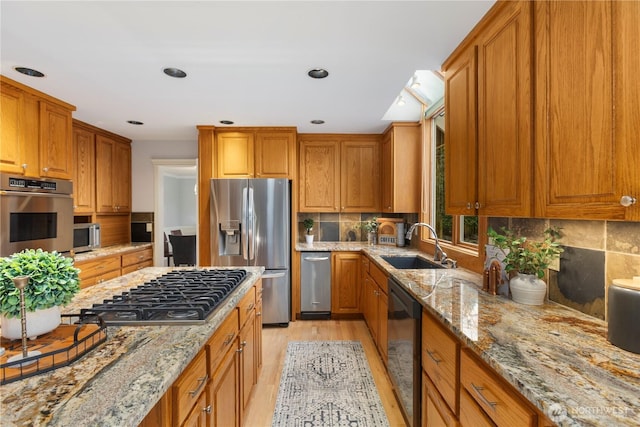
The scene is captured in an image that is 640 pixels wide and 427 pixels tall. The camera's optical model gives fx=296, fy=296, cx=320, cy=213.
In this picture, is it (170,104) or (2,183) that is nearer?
(2,183)

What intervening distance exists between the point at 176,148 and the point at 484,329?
4405 mm

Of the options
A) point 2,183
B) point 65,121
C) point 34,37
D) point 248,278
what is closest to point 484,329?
point 248,278

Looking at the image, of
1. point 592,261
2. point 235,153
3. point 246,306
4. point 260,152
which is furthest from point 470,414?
point 235,153

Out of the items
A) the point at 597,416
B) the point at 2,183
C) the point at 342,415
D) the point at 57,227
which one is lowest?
the point at 342,415

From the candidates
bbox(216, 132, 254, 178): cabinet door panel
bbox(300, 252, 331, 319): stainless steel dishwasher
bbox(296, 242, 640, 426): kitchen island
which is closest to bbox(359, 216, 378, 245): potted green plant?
bbox(300, 252, 331, 319): stainless steel dishwasher

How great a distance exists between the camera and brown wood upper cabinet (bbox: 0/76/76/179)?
2357mm

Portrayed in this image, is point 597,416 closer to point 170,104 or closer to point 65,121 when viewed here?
point 170,104

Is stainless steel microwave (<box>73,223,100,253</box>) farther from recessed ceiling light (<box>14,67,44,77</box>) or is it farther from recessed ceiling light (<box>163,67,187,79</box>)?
recessed ceiling light (<box>163,67,187,79</box>)

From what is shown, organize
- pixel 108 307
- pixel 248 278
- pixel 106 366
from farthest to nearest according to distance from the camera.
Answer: pixel 248 278 < pixel 108 307 < pixel 106 366

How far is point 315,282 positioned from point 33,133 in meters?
3.08

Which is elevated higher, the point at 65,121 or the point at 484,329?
the point at 65,121

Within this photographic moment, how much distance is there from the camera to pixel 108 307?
1253 mm

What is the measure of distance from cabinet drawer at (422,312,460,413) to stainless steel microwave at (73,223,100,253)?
3528mm

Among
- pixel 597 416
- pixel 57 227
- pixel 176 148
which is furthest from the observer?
pixel 176 148
